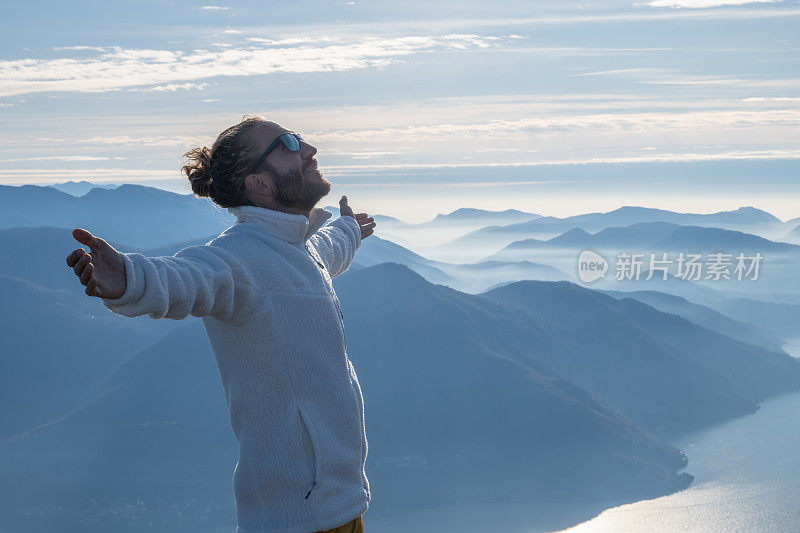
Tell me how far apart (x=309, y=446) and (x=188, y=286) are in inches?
33.0

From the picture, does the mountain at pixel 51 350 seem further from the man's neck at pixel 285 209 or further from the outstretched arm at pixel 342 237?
the man's neck at pixel 285 209

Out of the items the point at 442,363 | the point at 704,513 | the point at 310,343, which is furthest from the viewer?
the point at 442,363

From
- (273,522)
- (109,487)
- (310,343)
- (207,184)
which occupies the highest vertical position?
(207,184)

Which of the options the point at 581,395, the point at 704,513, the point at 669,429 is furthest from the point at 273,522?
the point at 669,429

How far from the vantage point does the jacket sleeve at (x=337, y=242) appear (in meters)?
3.67

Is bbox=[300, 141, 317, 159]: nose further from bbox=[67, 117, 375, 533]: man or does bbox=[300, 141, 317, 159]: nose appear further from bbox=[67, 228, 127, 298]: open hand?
bbox=[67, 228, 127, 298]: open hand

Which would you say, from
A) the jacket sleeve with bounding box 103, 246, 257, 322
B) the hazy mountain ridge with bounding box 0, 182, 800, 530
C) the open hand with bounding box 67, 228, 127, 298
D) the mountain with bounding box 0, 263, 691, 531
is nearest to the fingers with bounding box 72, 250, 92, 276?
the open hand with bounding box 67, 228, 127, 298

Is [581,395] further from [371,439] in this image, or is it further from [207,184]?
[207,184]

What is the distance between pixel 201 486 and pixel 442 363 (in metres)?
38.4

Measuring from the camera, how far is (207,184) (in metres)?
3.06

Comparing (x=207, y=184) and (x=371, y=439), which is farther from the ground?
(x=207, y=184)

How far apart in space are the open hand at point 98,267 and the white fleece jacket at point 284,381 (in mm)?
470

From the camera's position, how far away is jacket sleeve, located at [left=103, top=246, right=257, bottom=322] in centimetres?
233

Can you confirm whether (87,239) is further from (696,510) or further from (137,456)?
(137,456)
